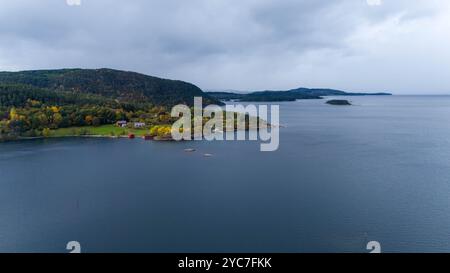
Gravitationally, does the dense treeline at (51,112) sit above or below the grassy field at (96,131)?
above

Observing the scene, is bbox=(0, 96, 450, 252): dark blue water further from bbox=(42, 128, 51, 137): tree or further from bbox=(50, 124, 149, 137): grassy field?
bbox=(50, 124, 149, 137): grassy field

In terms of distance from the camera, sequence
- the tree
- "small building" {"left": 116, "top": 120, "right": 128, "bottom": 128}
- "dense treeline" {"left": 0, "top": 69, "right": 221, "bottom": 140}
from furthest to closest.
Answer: "small building" {"left": 116, "top": 120, "right": 128, "bottom": 128}, "dense treeline" {"left": 0, "top": 69, "right": 221, "bottom": 140}, the tree

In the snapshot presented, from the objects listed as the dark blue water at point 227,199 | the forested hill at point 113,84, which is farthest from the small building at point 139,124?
the forested hill at point 113,84

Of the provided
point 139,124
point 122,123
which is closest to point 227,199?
point 139,124

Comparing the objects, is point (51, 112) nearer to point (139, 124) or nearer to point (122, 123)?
point (122, 123)

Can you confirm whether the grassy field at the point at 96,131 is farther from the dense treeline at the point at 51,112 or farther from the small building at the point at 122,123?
the small building at the point at 122,123

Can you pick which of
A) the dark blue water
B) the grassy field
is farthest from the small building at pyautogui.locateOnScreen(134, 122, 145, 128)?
the dark blue water

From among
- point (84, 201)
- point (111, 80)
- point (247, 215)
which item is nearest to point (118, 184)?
point (84, 201)
